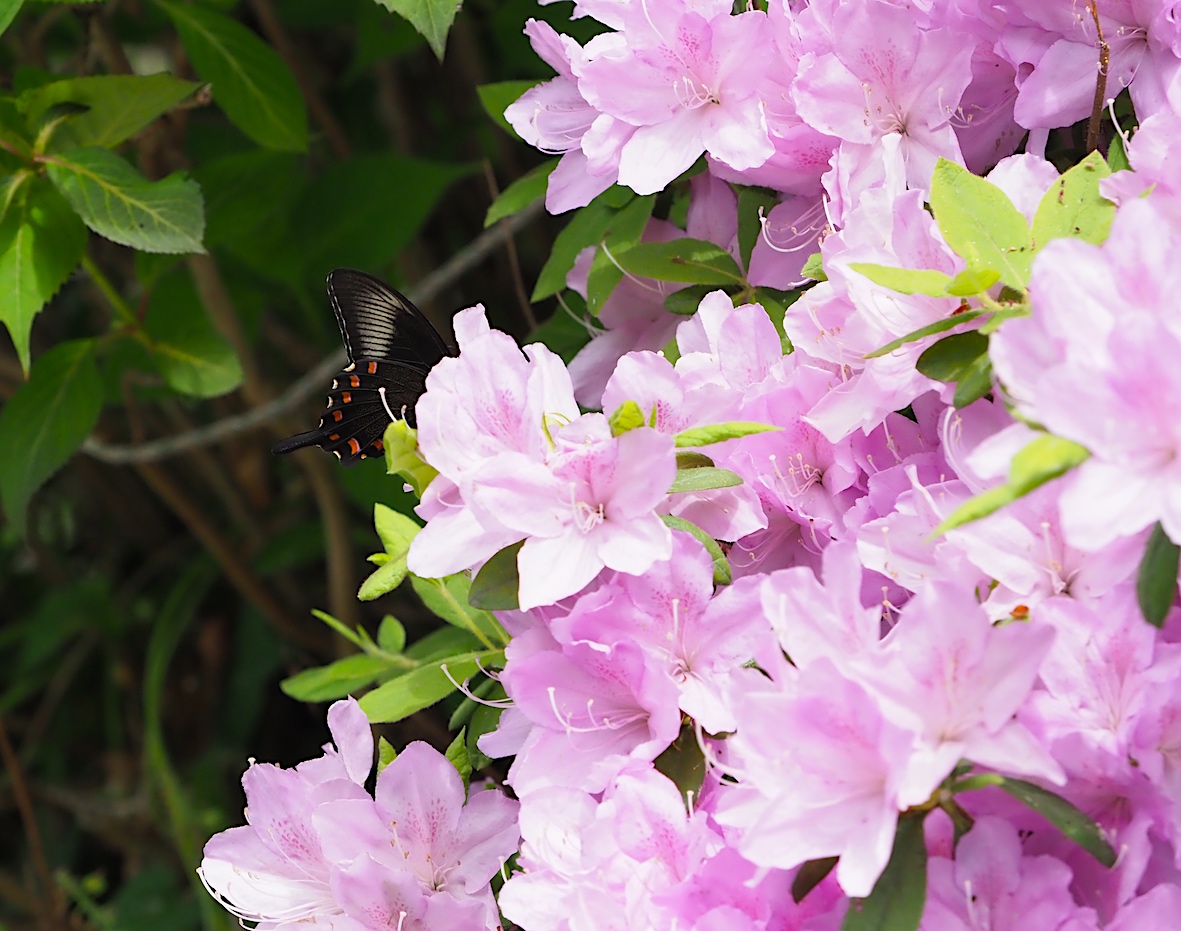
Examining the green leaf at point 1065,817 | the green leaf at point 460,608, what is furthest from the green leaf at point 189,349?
the green leaf at point 1065,817

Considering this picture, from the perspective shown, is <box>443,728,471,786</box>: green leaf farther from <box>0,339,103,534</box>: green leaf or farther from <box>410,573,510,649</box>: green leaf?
<box>0,339,103,534</box>: green leaf

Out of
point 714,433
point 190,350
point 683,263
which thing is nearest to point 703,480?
point 714,433

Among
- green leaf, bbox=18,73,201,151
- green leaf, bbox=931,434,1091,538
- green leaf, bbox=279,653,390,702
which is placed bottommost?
green leaf, bbox=279,653,390,702

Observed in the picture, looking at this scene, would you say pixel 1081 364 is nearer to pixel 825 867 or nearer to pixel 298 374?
pixel 825 867

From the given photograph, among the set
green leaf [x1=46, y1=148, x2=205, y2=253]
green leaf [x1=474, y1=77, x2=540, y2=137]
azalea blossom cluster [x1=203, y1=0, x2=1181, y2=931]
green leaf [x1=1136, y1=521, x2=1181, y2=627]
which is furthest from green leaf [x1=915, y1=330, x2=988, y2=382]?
green leaf [x1=46, y1=148, x2=205, y2=253]

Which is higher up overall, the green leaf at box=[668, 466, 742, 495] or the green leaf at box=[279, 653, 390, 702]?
the green leaf at box=[668, 466, 742, 495]
